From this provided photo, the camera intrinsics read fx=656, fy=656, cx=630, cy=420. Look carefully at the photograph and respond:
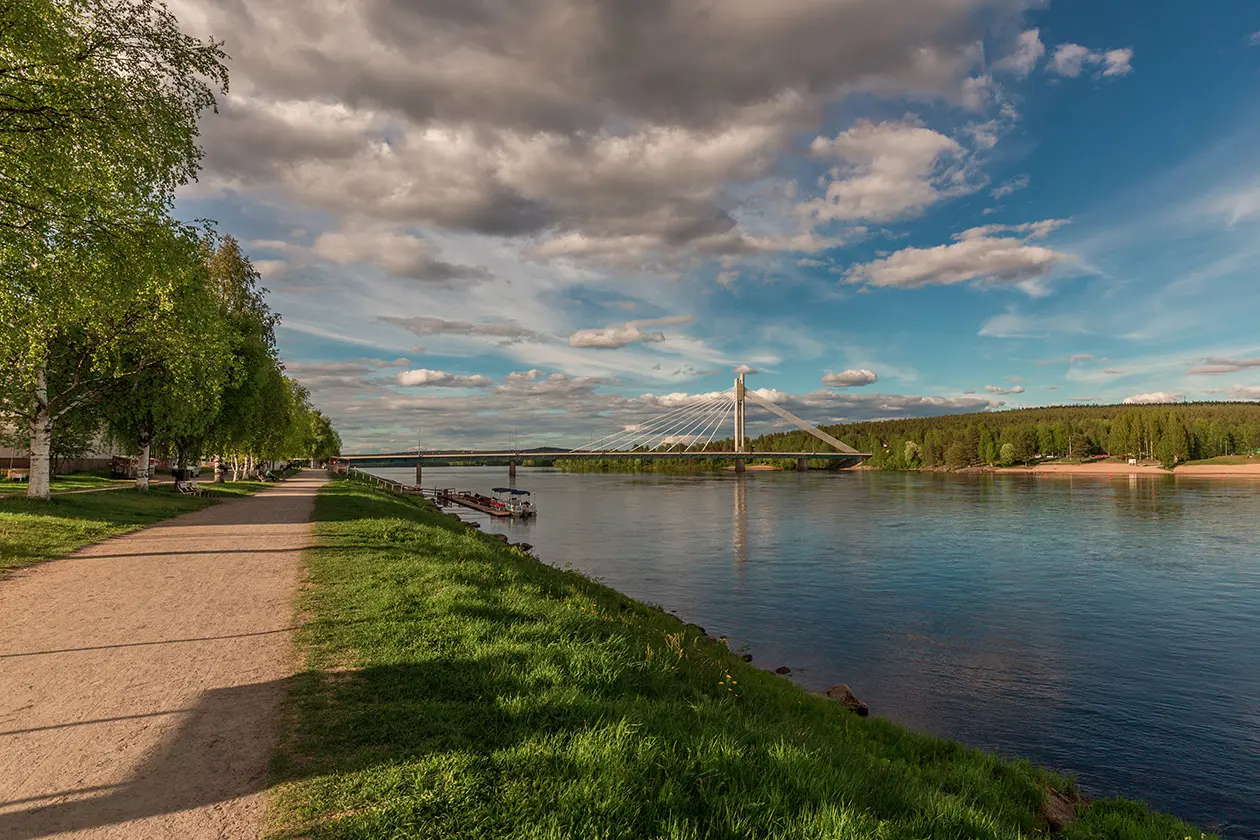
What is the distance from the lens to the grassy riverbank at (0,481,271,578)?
558 inches

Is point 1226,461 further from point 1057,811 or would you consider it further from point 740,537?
point 1057,811

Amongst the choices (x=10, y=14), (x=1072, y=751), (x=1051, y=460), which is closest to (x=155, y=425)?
(x=10, y=14)

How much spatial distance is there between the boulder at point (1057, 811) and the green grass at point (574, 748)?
0.16 meters

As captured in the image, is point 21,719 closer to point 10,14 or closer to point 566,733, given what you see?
point 566,733

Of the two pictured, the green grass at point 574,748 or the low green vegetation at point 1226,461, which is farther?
the low green vegetation at point 1226,461

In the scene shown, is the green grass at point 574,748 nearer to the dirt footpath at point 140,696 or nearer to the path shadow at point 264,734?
the path shadow at point 264,734

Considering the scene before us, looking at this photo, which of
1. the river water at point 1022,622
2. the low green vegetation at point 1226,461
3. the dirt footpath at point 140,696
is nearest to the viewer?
the dirt footpath at point 140,696

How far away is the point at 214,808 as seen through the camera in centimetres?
469

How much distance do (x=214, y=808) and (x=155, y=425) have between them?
28.6 meters

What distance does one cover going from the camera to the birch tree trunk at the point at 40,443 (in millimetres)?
20984

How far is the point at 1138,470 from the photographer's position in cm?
12825

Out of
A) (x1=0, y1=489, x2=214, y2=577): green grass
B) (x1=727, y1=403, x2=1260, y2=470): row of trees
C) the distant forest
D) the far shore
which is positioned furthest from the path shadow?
(x1=727, y1=403, x2=1260, y2=470): row of trees

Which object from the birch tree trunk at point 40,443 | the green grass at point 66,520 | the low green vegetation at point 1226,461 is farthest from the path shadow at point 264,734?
the low green vegetation at point 1226,461

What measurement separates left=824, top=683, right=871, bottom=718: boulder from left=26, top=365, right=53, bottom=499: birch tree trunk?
24273 millimetres
